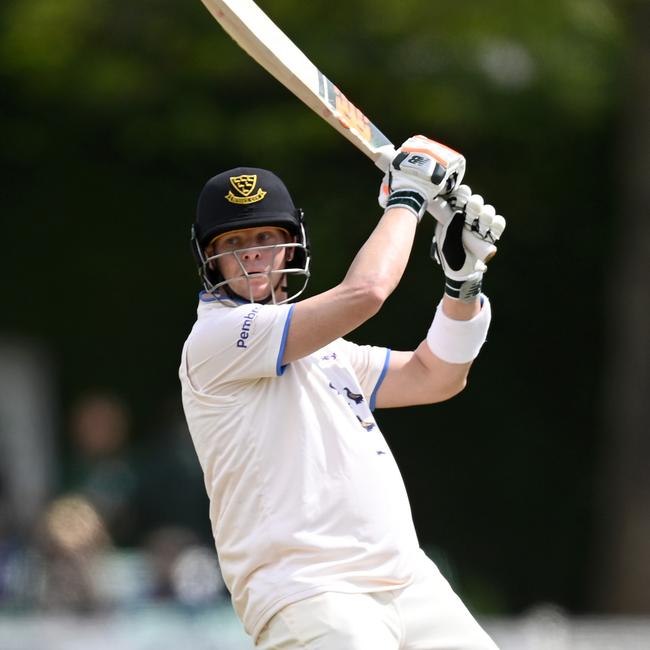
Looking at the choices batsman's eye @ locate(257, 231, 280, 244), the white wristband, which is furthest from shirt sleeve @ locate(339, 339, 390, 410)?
batsman's eye @ locate(257, 231, 280, 244)

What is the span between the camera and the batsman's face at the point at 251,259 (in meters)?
3.83

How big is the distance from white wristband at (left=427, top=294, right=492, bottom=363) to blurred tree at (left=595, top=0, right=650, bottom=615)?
572 cm

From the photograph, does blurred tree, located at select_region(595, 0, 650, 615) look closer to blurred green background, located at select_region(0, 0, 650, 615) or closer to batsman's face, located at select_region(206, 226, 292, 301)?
blurred green background, located at select_region(0, 0, 650, 615)

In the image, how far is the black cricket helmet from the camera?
3.81 m

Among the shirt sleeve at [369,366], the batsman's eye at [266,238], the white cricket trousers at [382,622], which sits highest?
the batsman's eye at [266,238]

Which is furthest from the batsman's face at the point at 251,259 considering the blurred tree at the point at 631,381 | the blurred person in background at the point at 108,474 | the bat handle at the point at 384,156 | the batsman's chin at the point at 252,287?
the blurred tree at the point at 631,381

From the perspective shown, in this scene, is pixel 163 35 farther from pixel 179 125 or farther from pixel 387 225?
pixel 387 225

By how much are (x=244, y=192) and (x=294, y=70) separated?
1.66ft

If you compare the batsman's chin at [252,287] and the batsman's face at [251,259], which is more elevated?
the batsman's face at [251,259]

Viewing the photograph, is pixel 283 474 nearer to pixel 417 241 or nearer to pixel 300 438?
pixel 300 438

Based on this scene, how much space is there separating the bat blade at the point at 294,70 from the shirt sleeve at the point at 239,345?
63cm

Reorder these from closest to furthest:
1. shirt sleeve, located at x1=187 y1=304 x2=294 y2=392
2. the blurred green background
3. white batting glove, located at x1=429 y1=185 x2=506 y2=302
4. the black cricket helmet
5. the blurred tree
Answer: shirt sleeve, located at x1=187 y1=304 x2=294 y2=392, the black cricket helmet, white batting glove, located at x1=429 y1=185 x2=506 y2=302, the blurred green background, the blurred tree

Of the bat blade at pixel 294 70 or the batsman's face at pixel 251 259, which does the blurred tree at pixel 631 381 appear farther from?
the batsman's face at pixel 251 259

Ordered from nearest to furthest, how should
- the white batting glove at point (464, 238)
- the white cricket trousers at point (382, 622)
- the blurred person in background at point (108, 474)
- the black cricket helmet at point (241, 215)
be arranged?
1. the white cricket trousers at point (382, 622)
2. the black cricket helmet at point (241, 215)
3. the white batting glove at point (464, 238)
4. the blurred person in background at point (108, 474)
